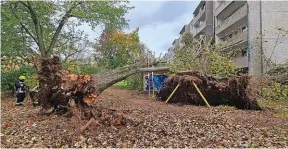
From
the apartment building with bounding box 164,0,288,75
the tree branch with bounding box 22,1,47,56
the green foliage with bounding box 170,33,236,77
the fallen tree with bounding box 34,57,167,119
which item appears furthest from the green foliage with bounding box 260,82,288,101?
the tree branch with bounding box 22,1,47,56

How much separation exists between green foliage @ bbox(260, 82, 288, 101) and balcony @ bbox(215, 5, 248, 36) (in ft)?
39.7

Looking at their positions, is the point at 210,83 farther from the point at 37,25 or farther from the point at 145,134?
the point at 37,25

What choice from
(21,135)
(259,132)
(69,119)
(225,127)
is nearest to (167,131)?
(225,127)

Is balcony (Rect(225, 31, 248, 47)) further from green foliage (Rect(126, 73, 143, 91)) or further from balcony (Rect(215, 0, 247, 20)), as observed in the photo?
green foliage (Rect(126, 73, 143, 91))

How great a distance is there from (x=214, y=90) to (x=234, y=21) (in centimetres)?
1511

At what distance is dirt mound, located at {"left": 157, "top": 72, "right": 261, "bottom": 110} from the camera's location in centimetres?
1257

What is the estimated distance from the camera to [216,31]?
1271 inches

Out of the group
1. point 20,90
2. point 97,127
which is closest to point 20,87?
point 20,90

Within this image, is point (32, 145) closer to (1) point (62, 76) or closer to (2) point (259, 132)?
(1) point (62, 76)

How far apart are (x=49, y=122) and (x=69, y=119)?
50cm

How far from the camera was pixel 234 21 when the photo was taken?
87.3ft

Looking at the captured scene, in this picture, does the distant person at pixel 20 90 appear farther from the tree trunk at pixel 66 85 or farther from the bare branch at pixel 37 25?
the bare branch at pixel 37 25

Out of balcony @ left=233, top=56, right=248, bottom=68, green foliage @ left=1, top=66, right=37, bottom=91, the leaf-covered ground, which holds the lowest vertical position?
the leaf-covered ground

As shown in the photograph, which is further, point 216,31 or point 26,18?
point 216,31
